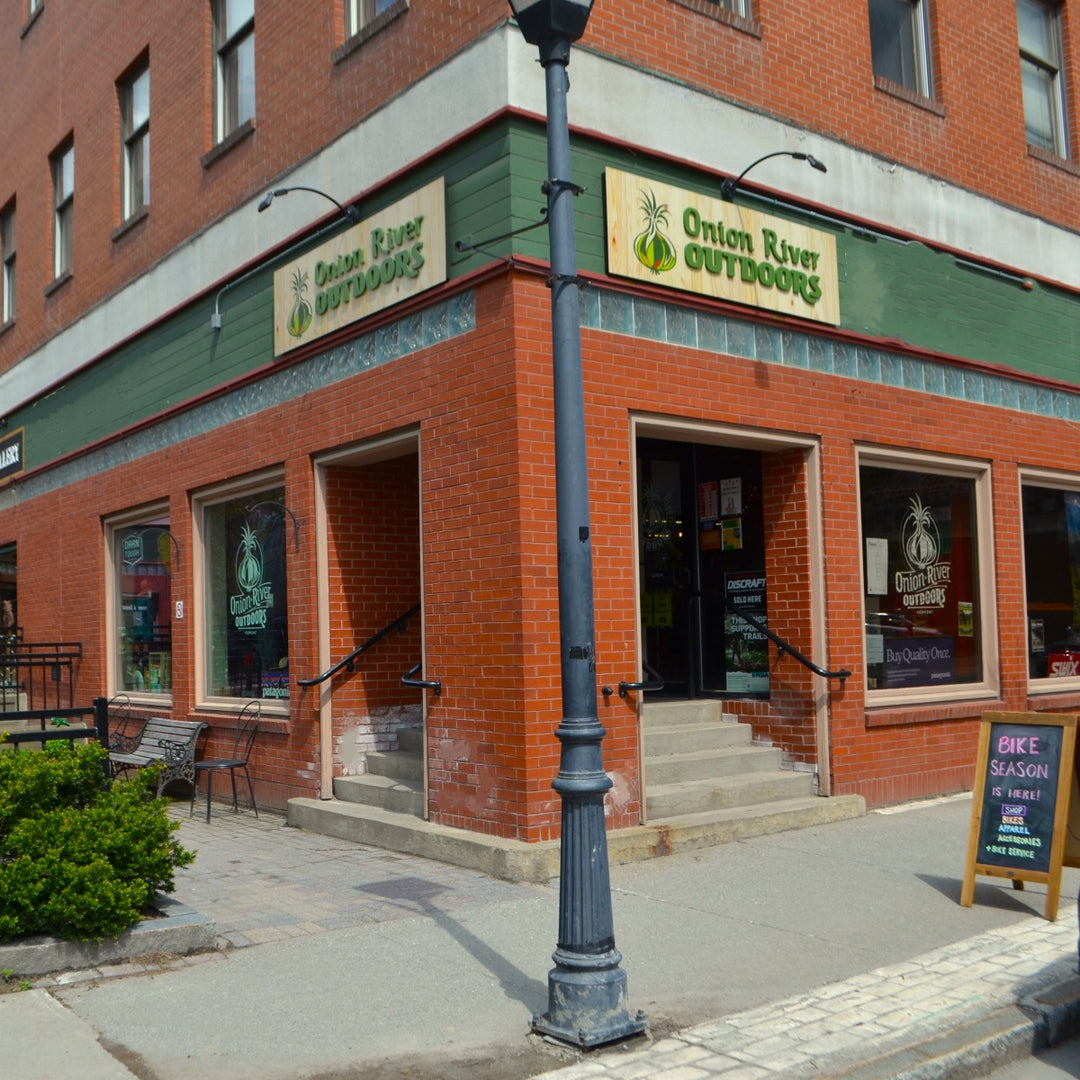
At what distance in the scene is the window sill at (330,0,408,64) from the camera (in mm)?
9523

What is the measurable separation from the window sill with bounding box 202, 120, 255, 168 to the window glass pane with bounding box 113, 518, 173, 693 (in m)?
3.77

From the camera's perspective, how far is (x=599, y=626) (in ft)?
27.8

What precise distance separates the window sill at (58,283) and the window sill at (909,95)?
10.2 m

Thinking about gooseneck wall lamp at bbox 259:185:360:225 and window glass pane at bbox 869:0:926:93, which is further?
window glass pane at bbox 869:0:926:93

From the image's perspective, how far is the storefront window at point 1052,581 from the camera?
40.5 ft

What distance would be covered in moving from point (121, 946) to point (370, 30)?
7.13m

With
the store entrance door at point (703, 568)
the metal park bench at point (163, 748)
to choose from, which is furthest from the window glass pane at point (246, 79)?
the metal park bench at point (163, 748)

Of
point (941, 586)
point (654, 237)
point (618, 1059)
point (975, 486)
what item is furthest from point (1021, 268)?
point (618, 1059)

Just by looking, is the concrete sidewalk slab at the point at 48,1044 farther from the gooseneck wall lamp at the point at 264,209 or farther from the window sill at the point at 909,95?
the window sill at the point at 909,95

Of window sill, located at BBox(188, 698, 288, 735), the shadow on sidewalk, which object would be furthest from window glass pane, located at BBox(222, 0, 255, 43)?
the shadow on sidewalk

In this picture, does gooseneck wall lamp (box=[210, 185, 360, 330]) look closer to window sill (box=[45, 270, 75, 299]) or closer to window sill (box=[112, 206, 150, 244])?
window sill (box=[112, 206, 150, 244])

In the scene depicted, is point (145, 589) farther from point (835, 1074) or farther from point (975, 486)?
point (835, 1074)

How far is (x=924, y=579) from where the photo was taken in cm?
1120

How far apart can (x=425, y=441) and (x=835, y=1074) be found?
552 cm
